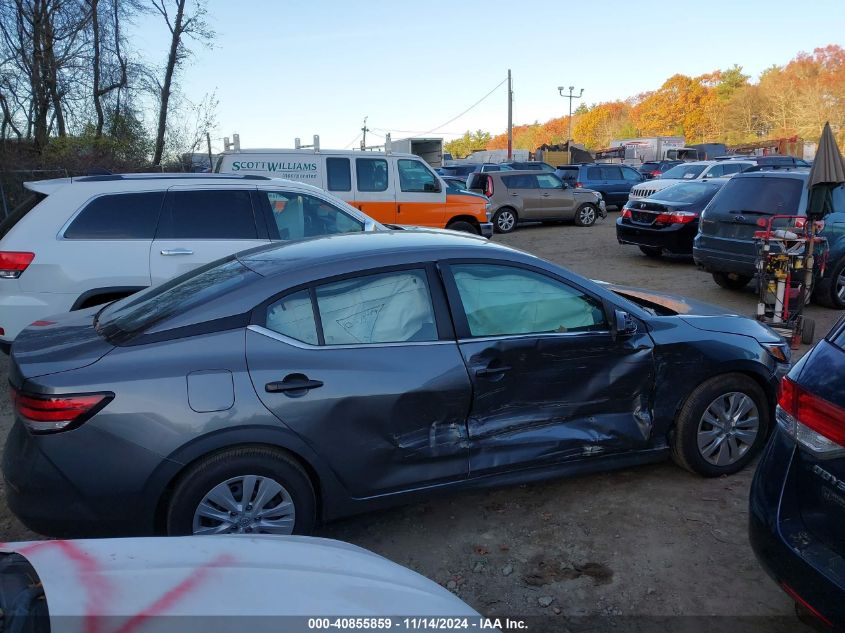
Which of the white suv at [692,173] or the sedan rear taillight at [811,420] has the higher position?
the white suv at [692,173]

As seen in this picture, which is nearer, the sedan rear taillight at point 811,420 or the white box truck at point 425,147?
the sedan rear taillight at point 811,420

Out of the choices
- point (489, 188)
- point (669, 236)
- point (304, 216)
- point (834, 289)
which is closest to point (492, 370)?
point (304, 216)

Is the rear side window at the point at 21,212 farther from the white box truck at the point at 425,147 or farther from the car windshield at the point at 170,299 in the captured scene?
the white box truck at the point at 425,147

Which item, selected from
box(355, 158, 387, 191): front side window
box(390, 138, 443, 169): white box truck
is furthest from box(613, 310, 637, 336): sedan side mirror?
box(390, 138, 443, 169): white box truck

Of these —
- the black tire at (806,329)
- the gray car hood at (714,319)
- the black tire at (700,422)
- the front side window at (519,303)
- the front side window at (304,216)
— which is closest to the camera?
the front side window at (519,303)

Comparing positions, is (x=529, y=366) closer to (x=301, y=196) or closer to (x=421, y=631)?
(x=421, y=631)

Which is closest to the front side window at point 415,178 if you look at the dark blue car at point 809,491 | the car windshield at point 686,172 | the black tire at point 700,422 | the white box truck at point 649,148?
the black tire at point 700,422

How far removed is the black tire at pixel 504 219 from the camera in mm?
17672

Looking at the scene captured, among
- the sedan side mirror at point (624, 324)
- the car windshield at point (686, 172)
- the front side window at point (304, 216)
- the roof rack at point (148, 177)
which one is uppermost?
the car windshield at point (686, 172)

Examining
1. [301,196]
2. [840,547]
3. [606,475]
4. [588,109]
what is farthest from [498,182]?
[588,109]

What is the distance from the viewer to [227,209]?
609cm

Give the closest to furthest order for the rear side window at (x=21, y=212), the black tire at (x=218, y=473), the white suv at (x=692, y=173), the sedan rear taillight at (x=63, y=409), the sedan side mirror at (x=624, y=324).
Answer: the sedan rear taillight at (x=63, y=409)
the black tire at (x=218, y=473)
the sedan side mirror at (x=624, y=324)
the rear side window at (x=21, y=212)
the white suv at (x=692, y=173)

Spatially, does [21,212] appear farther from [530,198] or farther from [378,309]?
[530,198]

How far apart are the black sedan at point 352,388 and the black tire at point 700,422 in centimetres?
1
